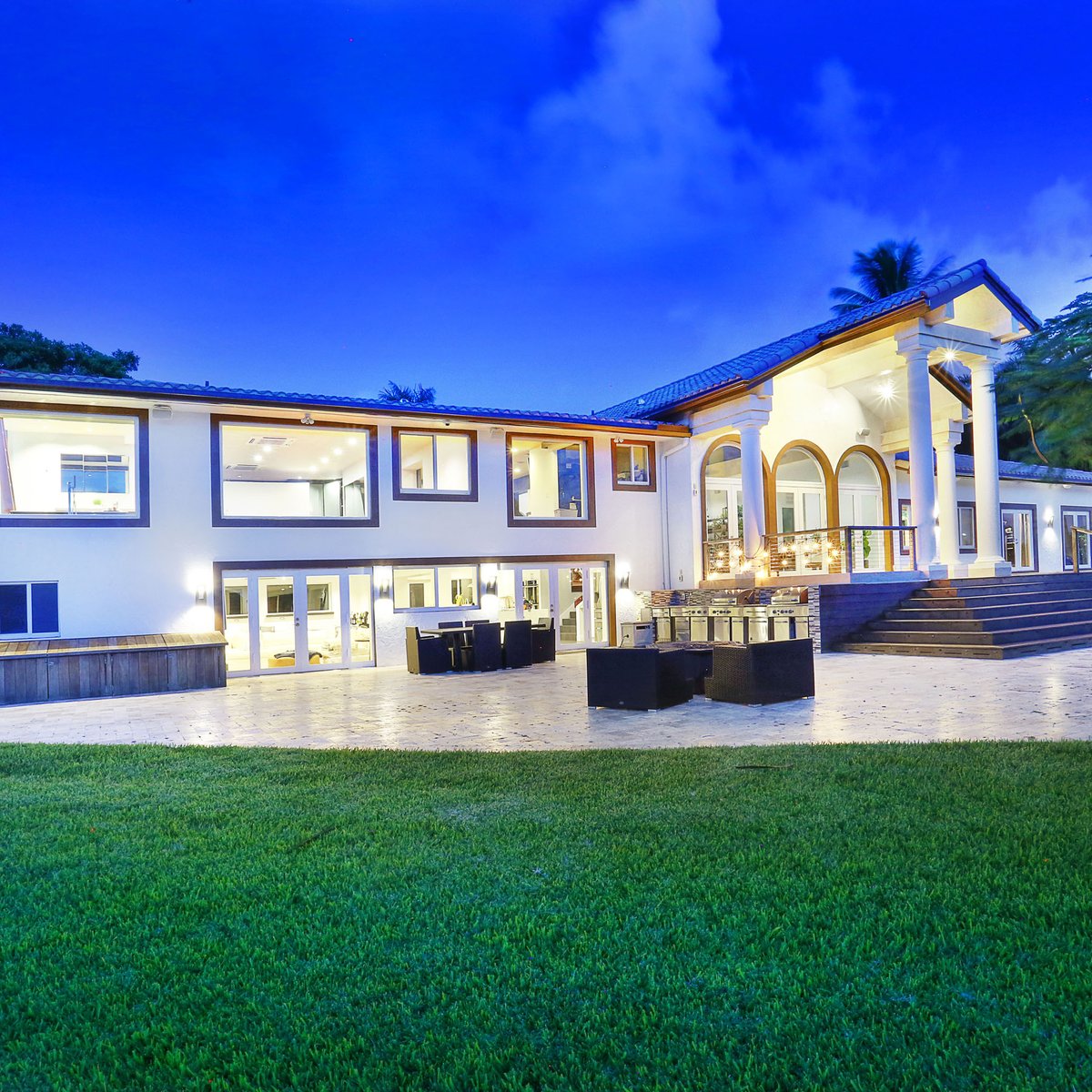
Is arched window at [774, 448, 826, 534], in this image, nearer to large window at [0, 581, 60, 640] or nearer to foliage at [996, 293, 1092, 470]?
large window at [0, 581, 60, 640]

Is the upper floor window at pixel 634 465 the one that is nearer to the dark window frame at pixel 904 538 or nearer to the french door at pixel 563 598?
the french door at pixel 563 598

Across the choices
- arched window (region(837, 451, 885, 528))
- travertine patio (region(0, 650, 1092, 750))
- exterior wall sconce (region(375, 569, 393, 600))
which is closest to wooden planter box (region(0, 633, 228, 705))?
travertine patio (region(0, 650, 1092, 750))

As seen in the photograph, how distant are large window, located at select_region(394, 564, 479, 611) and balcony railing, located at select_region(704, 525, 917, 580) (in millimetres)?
5092

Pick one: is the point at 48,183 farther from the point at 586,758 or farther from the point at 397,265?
the point at 586,758

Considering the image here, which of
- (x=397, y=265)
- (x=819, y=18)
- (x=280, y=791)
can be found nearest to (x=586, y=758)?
(x=280, y=791)

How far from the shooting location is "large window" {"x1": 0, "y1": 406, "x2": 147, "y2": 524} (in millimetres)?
12656

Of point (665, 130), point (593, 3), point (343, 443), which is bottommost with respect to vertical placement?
point (343, 443)

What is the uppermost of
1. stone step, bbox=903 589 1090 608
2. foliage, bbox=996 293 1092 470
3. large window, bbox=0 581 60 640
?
foliage, bbox=996 293 1092 470

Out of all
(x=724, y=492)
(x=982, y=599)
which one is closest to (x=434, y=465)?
(x=724, y=492)

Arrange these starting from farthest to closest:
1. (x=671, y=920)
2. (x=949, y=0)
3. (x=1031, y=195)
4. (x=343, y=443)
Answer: (x=1031, y=195), (x=949, y=0), (x=343, y=443), (x=671, y=920)

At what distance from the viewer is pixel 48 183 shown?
51.2 meters

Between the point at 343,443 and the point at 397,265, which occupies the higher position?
the point at 397,265

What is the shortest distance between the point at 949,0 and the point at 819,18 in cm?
594

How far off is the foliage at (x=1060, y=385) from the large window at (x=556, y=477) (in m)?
12.3
